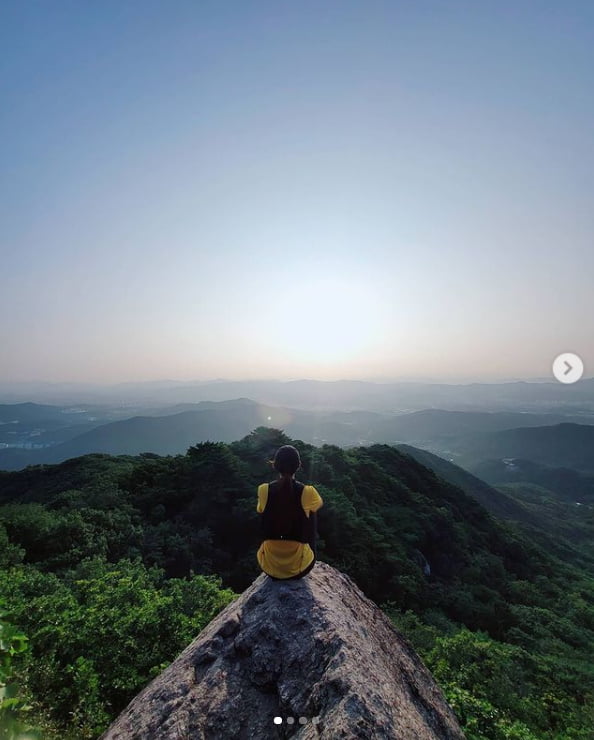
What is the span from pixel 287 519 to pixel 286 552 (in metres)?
0.62

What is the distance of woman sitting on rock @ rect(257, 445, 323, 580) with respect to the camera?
19.7 feet

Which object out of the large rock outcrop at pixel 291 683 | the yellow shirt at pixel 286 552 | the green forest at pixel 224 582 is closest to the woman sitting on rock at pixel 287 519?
the yellow shirt at pixel 286 552

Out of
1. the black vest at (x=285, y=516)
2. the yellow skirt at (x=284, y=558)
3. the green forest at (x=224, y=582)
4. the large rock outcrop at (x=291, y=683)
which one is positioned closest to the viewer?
the large rock outcrop at (x=291, y=683)

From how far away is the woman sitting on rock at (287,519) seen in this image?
19.7ft

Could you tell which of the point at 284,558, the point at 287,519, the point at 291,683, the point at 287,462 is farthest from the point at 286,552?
the point at 291,683

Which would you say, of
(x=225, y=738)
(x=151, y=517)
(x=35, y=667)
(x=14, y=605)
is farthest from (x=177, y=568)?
(x=225, y=738)

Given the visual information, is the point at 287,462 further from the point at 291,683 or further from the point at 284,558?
the point at 291,683

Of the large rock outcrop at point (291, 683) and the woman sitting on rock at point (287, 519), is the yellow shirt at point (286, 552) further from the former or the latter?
the large rock outcrop at point (291, 683)

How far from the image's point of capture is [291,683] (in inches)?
171

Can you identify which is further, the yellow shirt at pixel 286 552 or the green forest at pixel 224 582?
the green forest at pixel 224 582

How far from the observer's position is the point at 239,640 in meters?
5.04

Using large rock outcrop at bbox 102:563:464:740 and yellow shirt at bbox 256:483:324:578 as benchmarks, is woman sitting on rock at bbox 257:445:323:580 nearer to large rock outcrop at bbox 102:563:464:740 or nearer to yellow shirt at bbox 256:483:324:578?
yellow shirt at bbox 256:483:324:578

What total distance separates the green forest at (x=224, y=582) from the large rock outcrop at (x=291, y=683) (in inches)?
61.2

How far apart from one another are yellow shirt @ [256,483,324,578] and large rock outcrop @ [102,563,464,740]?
8.0 inches
